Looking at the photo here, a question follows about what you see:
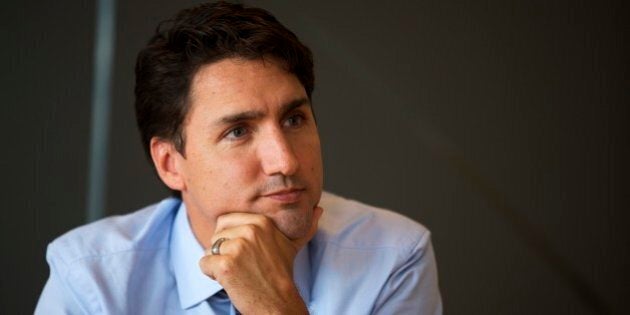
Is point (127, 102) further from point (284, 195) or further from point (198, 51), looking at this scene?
point (284, 195)

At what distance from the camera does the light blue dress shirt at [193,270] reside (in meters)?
1.41

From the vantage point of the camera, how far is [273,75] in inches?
53.1

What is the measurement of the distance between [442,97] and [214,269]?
1062 mm

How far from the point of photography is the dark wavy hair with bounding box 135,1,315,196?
53.5 inches

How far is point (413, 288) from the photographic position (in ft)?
4.85

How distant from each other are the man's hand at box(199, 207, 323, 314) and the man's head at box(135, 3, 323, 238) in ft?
0.16

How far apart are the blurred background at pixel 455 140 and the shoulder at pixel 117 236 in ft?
1.22

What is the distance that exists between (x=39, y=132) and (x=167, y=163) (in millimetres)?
577

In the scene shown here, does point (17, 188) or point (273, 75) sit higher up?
point (273, 75)

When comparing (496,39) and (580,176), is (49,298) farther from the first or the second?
(580,176)

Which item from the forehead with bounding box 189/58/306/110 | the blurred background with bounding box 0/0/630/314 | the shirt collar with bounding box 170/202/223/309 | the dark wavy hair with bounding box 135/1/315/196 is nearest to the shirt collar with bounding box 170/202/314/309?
the shirt collar with bounding box 170/202/223/309

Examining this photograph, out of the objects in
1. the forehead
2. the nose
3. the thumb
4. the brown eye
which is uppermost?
the forehead

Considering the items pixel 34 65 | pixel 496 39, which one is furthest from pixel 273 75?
pixel 496 39

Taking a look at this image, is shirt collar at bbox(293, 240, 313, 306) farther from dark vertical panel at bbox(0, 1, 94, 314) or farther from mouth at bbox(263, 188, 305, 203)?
dark vertical panel at bbox(0, 1, 94, 314)
